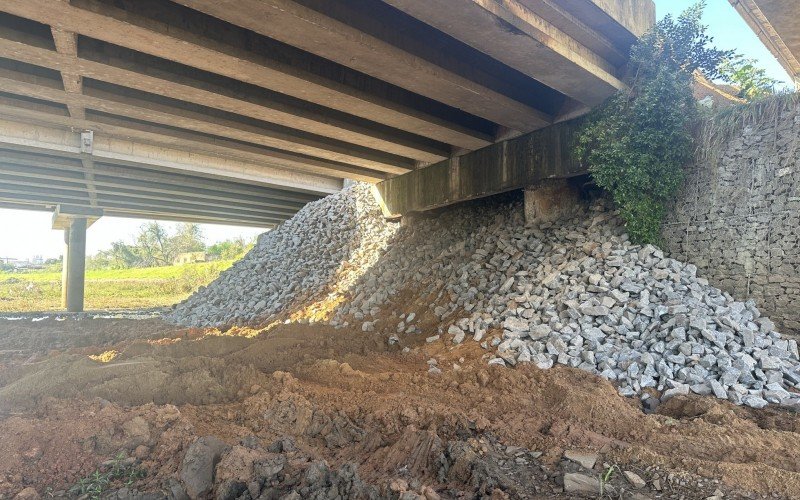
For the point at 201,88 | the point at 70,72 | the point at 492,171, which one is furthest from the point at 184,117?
the point at 492,171

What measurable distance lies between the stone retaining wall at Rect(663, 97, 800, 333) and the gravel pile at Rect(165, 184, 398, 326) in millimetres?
8691

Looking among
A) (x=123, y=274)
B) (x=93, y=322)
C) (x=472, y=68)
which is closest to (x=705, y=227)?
(x=472, y=68)

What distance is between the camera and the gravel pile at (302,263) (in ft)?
49.6

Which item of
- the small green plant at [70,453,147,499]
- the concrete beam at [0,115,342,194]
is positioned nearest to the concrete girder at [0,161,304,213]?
the concrete beam at [0,115,342,194]

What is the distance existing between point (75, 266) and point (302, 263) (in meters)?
16.6

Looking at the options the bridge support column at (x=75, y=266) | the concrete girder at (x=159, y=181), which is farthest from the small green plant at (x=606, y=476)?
the bridge support column at (x=75, y=266)

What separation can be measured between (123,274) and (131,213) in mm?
24849

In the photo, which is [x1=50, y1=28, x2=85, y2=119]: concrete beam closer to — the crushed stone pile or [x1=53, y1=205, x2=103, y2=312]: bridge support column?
the crushed stone pile

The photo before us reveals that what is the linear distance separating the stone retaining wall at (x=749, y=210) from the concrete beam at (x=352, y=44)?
3.80 meters

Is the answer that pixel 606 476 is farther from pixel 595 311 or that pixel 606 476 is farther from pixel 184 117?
pixel 184 117

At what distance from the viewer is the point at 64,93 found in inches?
344

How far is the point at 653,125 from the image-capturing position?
8.99 meters

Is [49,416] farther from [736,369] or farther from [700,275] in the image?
[700,275]

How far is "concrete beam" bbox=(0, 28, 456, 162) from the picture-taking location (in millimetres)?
7381
